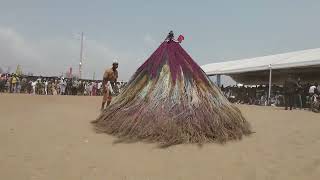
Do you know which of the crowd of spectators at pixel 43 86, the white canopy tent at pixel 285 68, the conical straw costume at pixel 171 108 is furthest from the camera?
the crowd of spectators at pixel 43 86

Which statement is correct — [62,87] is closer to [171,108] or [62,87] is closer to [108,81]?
[108,81]

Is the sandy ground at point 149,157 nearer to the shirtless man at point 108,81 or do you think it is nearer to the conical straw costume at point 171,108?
the conical straw costume at point 171,108

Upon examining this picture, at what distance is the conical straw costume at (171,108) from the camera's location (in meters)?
6.80

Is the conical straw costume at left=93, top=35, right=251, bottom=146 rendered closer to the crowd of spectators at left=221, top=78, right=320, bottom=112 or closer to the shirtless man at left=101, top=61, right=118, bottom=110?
the shirtless man at left=101, top=61, right=118, bottom=110

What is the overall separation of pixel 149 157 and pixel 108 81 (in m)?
4.68

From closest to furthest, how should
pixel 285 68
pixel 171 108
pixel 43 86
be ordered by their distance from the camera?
1. pixel 171 108
2. pixel 285 68
3. pixel 43 86

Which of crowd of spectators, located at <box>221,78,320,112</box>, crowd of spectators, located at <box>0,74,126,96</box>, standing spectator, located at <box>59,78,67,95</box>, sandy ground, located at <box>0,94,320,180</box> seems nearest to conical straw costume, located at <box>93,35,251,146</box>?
sandy ground, located at <box>0,94,320,180</box>

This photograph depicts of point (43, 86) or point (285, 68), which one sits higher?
point (285, 68)

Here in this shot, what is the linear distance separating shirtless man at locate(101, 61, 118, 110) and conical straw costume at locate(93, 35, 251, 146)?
198 centimetres

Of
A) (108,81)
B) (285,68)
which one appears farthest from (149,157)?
(285,68)

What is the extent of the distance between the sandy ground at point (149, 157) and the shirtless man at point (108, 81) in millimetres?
2616

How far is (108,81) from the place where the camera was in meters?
10.5

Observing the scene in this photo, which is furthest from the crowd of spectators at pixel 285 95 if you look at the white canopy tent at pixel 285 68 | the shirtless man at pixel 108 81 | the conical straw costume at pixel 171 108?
the conical straw costume at pixel 171 108

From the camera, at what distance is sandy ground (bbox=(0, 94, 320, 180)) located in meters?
5.43
